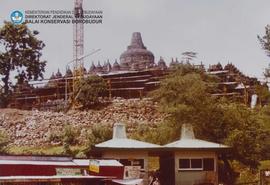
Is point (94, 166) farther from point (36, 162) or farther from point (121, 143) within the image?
point (121, 143)

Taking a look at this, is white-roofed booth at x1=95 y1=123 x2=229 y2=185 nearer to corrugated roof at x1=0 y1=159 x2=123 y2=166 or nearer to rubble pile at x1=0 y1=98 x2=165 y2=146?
corrugated roof at x1=0 y1=159 x2=123 y2=166

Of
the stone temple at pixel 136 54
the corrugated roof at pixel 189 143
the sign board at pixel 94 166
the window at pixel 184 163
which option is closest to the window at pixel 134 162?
the corrugated roof at pixel 189 143

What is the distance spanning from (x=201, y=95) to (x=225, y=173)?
519cm

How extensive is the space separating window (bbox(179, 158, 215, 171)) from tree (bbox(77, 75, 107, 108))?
26.7 meters

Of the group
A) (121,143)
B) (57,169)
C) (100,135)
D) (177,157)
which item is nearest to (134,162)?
(121,143)

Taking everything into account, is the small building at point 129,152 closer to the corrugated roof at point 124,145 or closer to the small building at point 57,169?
the corrugated roof at point 124,145

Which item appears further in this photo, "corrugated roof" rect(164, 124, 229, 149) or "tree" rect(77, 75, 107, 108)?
"tree" rect(77, 75, 107, 108)

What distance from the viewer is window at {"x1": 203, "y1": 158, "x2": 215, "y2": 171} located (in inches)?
1289

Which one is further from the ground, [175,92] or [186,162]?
[175,92]

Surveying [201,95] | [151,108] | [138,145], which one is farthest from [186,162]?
[151,108]

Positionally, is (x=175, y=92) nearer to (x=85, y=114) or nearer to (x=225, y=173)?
(x=225, y=173)

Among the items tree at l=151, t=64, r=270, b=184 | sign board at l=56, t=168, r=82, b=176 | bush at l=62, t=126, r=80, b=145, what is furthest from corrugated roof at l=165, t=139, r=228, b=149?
bush at l=62, t=126, r=80, b=145

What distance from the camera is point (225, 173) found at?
34781 millimetres

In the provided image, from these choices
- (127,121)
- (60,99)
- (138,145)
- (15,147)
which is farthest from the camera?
(60,99)
